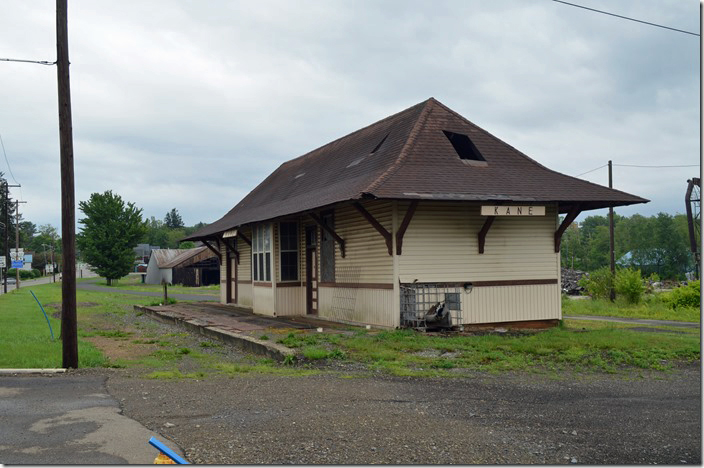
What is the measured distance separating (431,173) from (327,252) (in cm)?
426

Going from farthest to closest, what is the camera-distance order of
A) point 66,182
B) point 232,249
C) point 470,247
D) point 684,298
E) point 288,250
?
1. point 232,249
2. point 684,298
3. point 288,250
4. point 470,247
5. point 66,182

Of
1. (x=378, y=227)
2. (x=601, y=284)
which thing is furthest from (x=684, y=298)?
(x=378, y=227)

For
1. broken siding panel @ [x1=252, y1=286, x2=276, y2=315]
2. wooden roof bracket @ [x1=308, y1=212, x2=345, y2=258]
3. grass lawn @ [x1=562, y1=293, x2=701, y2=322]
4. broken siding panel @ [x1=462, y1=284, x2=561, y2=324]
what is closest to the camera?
broken siding panel @ [x1=462, y1=284, x2=561, y2=324]

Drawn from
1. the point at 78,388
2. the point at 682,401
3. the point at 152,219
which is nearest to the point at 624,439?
the point at 682,401

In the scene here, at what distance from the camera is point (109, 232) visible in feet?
209

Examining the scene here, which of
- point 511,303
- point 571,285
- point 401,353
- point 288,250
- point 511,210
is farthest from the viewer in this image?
point 571,285

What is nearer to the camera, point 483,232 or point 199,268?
point 483,232

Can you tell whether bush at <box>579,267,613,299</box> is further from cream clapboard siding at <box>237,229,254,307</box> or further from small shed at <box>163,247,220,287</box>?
small shed at <box>163,247,220,287</box>

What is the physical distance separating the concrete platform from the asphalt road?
4010 mm

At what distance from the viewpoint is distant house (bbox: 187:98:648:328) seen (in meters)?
14.8

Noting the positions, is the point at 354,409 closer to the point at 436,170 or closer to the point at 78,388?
the point at 78,388

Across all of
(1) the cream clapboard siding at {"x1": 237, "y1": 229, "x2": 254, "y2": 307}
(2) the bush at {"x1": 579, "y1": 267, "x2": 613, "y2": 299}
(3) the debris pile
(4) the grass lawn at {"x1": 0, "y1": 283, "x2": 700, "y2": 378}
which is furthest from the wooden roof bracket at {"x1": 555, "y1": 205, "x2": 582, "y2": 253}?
Answer: (3) the debris pile

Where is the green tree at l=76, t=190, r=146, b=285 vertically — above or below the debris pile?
above

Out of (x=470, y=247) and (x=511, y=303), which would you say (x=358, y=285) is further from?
(x=511, y=303)
